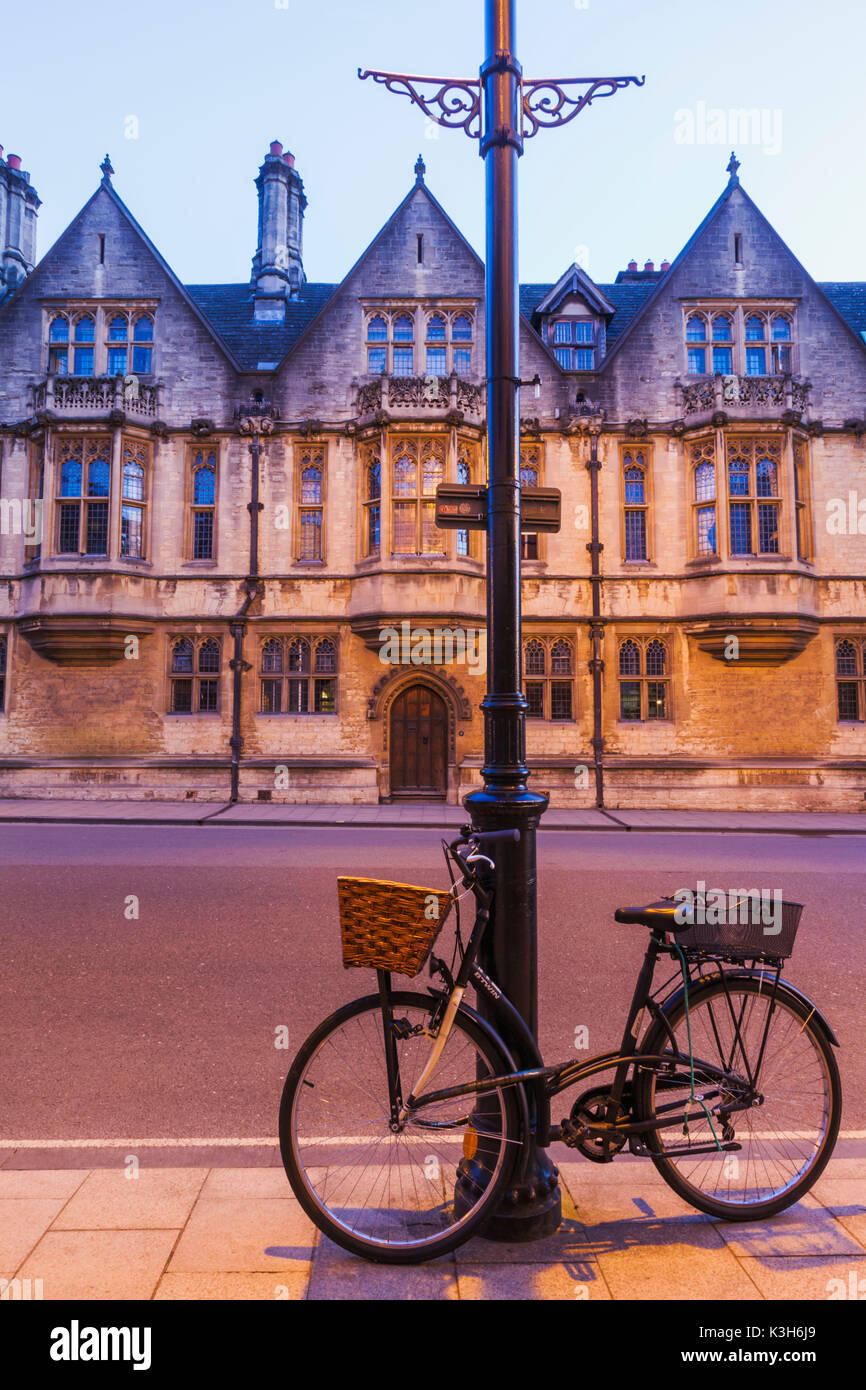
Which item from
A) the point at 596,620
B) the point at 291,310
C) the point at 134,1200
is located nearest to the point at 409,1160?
the point at 134,1200

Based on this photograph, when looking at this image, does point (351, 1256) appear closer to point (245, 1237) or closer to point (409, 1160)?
point (245, 1237)

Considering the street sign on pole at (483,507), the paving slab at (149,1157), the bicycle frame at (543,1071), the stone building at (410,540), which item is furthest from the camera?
the stone building at (410,540)

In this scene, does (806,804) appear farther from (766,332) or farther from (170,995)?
(170,995)

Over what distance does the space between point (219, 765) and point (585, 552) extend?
973 cm

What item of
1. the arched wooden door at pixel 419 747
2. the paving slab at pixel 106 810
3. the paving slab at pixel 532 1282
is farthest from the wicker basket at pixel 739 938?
the arched wooden door at pixel 419 747

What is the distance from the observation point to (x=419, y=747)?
17484 millimetres

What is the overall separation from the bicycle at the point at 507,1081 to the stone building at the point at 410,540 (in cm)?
1412

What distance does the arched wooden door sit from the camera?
17438 millimetres

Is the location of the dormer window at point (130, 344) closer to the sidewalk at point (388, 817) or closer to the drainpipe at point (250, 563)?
the drainpipe at point (250, 563)

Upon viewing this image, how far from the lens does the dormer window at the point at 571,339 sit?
64.1 ft

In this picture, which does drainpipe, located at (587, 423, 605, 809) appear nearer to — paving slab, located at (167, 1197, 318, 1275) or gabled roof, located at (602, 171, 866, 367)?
gabled roof, located at (602, 171, 866, 367)

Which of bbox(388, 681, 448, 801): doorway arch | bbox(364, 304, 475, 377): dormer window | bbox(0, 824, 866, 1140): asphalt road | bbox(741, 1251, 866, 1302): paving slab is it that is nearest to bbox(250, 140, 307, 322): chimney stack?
bbox(364, 304, 475, 377): dormer window

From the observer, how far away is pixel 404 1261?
239cm

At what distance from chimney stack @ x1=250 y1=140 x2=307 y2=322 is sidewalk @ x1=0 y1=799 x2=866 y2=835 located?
1375 cm
